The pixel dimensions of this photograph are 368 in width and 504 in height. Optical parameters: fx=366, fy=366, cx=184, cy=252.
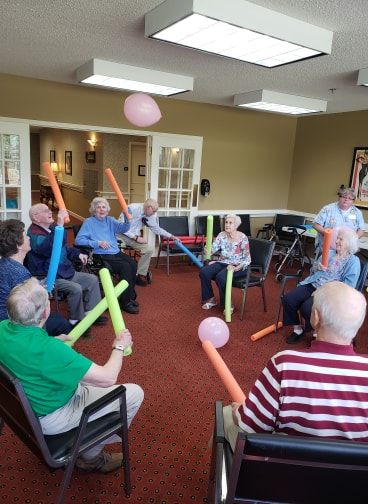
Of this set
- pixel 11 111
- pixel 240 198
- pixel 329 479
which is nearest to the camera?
pixel 329 479

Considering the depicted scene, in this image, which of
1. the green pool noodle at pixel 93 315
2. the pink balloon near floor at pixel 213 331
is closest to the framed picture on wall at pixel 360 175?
the pink balloon near floor at pixel 213 331

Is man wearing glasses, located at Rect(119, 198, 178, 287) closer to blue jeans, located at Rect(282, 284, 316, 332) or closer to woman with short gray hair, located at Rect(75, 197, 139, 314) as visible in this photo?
woman with short gray hair, located at Rect(75, 197, 139, 314)

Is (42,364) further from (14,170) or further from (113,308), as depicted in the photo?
(14,170)

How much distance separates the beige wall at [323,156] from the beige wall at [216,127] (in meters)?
0.23

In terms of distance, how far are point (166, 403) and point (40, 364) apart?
1323mm

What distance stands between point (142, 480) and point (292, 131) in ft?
21.7

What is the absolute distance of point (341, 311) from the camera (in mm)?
1245

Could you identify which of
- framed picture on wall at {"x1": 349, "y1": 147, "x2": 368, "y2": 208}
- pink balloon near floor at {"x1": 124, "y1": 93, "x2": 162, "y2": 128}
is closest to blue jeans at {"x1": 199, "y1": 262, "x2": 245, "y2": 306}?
pink balloon near floor at {"x1": 124, "y1": 93, "x2": 162, "y2": 128}

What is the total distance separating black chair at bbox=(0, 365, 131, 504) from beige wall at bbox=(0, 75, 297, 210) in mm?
4257

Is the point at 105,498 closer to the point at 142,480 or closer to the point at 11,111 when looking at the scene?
the point at 142,480

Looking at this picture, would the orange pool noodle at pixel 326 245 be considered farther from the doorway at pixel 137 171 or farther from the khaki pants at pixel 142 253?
the doorway at pixel 137 171

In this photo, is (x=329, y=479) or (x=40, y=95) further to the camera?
(x=40, y=95)

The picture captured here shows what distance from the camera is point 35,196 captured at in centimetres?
1346

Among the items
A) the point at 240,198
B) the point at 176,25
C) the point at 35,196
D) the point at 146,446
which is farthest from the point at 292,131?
the point at 35,196
